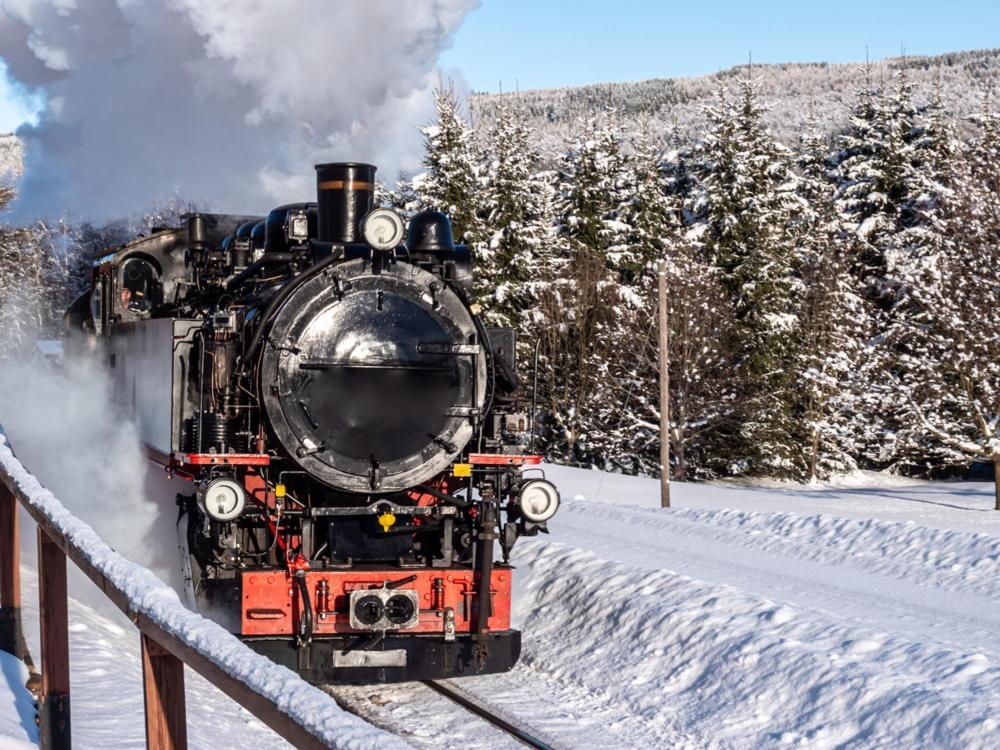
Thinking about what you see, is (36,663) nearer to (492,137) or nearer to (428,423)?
(428,423)

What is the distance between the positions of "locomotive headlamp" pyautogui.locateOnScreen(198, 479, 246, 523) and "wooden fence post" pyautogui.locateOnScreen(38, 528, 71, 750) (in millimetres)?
3016

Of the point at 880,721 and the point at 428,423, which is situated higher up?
the point at 428,423

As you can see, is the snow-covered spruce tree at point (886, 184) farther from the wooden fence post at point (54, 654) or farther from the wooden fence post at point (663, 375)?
the wooden fence post at point (54, 654)

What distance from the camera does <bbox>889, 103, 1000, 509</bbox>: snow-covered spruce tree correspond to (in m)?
25.1

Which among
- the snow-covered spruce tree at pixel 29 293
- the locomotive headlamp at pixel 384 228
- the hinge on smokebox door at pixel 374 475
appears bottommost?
the hinge on smokebox door at pixel 374 475

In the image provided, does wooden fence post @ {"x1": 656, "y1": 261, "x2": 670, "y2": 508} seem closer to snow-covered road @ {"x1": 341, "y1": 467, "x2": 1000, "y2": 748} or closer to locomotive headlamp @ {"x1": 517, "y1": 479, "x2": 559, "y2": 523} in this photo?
snow-covered road @ {"x1": 341, "y1": 467, "x2": 1000, "y2": 748}

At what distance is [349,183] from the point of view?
9117 mm

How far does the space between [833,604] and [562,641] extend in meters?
2.73

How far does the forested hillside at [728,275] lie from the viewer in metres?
33.6

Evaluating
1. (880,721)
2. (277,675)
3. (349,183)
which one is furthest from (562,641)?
(277,675)

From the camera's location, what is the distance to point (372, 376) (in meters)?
8.36

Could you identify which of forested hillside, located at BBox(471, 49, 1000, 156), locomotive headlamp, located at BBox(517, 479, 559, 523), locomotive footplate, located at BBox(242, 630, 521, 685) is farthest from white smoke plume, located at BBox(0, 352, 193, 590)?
forested hillside, located at BBox(471, 49, 1000, 156)

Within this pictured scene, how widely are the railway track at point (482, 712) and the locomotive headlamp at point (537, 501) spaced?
134cm

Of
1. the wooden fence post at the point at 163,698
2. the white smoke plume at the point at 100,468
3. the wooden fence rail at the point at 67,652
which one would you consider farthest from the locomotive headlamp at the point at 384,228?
the wooden fence post at the point at 163,698
